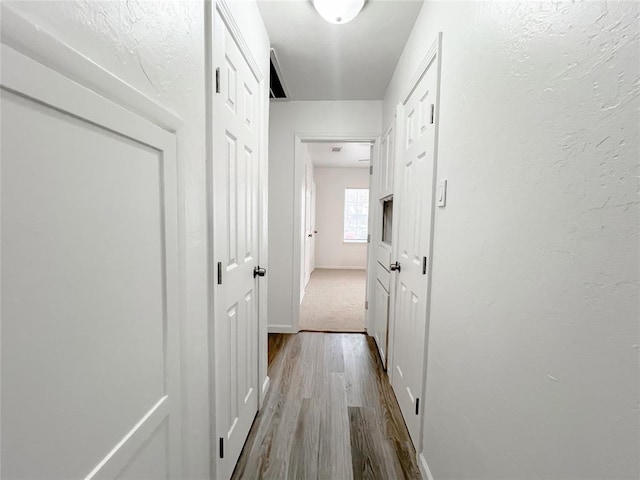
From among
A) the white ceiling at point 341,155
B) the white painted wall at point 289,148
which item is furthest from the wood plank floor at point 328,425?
the white ceiling at point 341,155

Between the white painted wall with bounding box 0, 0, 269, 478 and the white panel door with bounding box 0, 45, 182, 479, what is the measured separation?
99 millimetres

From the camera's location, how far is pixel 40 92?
417 mm

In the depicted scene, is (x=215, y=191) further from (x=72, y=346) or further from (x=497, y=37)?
(x=497, y=37)

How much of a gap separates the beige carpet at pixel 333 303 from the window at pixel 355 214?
117 centimetres

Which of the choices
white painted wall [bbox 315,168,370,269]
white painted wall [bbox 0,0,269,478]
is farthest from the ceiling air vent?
white painted wall [bbox 315,168,370,269]

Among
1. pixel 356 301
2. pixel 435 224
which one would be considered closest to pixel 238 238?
pixel 435 224

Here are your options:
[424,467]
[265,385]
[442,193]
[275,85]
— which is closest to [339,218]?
[275,85]

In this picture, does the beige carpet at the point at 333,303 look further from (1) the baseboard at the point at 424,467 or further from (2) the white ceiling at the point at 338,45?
(2) the white ceiling at the point at 338,45

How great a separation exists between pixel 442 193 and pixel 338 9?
3.74 feet

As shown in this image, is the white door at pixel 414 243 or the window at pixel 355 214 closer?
the white door at pixel 414 243

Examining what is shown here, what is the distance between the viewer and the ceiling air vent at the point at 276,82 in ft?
7.38

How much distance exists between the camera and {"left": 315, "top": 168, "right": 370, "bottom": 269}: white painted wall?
6918mm

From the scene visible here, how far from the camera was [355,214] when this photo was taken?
7109 millimetres

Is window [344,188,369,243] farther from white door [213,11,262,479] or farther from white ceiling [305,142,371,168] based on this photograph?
white door [213,11,262,479]
